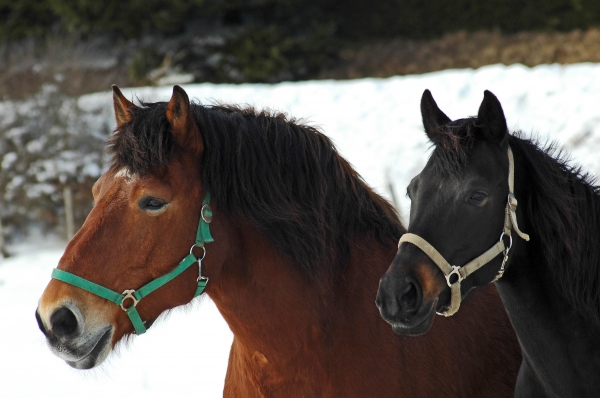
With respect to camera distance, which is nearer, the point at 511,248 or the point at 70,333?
the point at 70,333

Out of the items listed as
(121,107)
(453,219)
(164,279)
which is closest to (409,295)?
(453,219)

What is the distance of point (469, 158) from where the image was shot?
2.43m

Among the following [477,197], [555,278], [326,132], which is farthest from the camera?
[326,132]

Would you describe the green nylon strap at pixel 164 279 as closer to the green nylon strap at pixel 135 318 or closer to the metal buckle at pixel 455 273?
the green nylon strap at pixel 135 318

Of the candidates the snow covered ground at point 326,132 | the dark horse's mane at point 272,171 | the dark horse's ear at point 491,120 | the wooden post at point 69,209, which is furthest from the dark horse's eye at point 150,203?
the wooden post at point 69,209

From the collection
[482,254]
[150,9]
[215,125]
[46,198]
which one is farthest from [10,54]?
[482,254]

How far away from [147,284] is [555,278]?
158 cm

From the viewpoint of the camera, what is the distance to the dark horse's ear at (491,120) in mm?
2408

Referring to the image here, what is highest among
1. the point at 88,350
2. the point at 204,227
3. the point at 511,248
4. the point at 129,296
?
the point at 511,248

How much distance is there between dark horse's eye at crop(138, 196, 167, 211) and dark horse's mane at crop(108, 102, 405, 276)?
11 cm

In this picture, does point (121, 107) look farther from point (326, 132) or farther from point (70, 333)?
point (326, 132)

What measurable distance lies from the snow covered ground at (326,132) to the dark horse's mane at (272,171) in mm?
2261

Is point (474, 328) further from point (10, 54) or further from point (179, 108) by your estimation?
point (10, 54)

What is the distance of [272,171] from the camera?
2.71m
